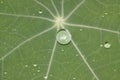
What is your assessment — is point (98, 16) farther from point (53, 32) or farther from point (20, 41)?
point (20, 41)

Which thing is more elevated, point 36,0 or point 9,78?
point 36,0

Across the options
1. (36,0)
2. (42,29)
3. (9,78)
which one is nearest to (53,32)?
(42,29)

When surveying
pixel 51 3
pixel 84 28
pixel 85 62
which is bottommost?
pixel 85 62

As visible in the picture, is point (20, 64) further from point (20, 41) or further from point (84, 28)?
point (84, 28)
